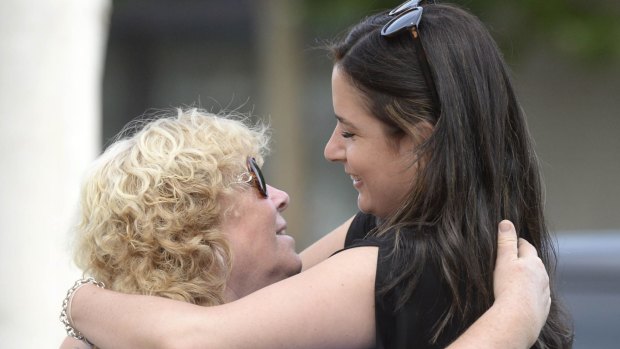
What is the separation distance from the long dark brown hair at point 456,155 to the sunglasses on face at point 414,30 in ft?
0.04

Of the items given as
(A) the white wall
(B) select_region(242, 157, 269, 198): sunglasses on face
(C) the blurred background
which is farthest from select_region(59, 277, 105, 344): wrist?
(A) the white wall

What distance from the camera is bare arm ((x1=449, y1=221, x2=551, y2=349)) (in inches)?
83.0

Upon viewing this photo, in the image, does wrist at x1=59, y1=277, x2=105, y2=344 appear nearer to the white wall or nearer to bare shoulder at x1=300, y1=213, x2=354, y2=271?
bare shoulder at x1=300, y1=213, x2=354, y2=271

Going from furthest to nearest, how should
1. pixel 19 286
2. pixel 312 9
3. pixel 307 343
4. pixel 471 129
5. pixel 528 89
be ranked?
pixel 528 89 < pixel 312 9 < pixel 19 286 < pixel 471 129 < pixel 307 343

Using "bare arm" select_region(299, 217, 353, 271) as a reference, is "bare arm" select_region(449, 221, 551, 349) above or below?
above

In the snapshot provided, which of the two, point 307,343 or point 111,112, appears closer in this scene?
point 307,343

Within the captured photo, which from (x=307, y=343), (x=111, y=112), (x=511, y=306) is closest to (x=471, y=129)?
(x=511, y=306)

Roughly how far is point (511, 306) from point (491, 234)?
19 cm

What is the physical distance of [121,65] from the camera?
10.7 metres

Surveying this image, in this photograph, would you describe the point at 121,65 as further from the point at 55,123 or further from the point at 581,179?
the point at 55,123

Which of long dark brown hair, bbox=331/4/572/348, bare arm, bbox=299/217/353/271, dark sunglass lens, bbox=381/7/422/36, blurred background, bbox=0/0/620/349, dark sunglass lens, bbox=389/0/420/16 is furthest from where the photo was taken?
blurred background, bbox=0/0/620/349

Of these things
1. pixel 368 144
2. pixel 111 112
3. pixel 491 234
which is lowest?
pixel 111 112

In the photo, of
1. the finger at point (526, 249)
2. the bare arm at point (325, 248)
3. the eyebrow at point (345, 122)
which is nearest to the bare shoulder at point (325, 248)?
the bare arm at point (325, 248)

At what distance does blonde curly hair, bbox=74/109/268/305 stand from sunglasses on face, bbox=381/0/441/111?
48cm
